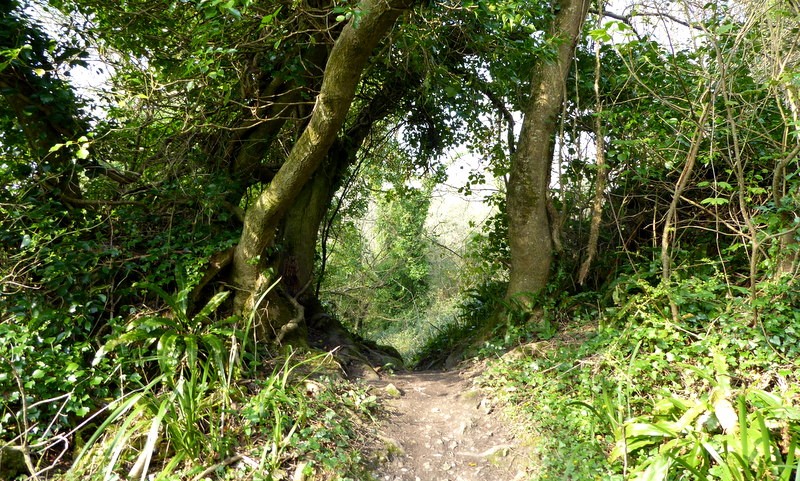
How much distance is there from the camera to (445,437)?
12.3 feet

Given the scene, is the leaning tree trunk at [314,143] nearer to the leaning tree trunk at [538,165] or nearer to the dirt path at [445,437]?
the dirt path at [445,437]

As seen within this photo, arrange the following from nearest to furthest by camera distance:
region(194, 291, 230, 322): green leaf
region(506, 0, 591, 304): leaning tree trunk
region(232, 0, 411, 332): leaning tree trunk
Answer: region(232, 0, 411, 332): leaning tree trunk, region(194, 291, 230, 322): green leaf, region(506, 0, 591, 304): leaning tree trunk

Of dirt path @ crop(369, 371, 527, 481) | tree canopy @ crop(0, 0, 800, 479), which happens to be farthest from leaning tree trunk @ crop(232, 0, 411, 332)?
dirt path @ crop(369, 371, 527, 481)

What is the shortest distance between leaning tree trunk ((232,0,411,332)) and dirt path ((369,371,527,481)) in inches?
59.7

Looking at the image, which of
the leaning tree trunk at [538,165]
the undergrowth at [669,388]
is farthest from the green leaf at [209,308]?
the leaning tree trunk at [538,165]

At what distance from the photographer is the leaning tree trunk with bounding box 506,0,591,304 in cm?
520

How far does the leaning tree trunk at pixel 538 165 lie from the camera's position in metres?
5.20

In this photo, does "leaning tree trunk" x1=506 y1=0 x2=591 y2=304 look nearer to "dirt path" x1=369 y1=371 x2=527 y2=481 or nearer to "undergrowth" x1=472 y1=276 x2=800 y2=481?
"undergrowth" x1=472 y1=276 x2=800 y2=481

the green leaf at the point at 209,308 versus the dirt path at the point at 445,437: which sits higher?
the green leaf at the point at 209,308

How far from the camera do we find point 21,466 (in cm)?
280

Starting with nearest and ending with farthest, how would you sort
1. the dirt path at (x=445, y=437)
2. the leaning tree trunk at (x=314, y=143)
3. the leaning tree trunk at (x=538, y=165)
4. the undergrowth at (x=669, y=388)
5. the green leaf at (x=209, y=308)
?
the undergrowth at (x=669, y=388) → the leaning tree trunk at (x=314, y=143) → the dirt path at (x=445, y=437) → the green leaf at (x=209, y=308) → the leaning tree trunk at (x=538, y=165)

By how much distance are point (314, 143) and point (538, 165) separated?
272 cm

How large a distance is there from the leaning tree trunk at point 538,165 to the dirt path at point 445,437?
156 centimetres

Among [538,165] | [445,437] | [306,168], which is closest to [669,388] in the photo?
[445,437]
